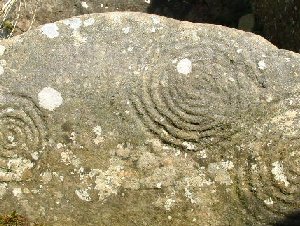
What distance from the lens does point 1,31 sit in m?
4.75

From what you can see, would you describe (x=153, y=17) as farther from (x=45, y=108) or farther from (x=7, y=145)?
(x=7, y=145)

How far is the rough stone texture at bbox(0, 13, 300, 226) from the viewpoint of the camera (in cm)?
322

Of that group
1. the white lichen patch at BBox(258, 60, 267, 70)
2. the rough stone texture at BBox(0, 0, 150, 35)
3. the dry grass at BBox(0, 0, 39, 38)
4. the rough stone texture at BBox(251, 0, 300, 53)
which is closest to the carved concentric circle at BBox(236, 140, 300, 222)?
the white lichen patch at BBox(258, 60, 267, 70)

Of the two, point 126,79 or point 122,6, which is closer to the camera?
point 126,79

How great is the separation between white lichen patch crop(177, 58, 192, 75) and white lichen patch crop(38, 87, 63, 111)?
66 centimetres

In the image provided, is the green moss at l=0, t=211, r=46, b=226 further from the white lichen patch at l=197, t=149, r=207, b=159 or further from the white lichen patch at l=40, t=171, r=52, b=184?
the white lichen patch at l=197, t=149, r=207, b=159

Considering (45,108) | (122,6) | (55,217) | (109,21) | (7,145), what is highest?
(122,6)

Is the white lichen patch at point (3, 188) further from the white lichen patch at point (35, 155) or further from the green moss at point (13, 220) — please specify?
the white lichen patch at point (35, 155)

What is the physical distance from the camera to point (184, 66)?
10.6ft

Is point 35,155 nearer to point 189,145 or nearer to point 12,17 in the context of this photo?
point 189,145

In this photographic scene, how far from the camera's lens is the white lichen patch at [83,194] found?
336 cm

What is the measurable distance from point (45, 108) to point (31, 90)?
0.12 m

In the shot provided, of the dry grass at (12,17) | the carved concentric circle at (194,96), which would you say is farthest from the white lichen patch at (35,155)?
the dry grass at (12,17)

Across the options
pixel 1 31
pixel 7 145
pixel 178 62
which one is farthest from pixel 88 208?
pixel 1 31
